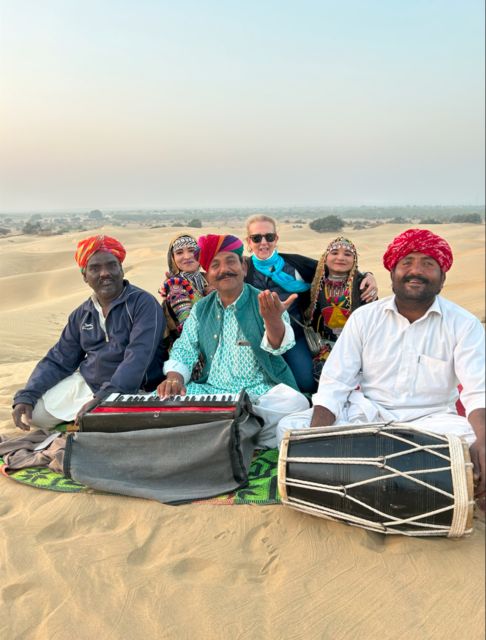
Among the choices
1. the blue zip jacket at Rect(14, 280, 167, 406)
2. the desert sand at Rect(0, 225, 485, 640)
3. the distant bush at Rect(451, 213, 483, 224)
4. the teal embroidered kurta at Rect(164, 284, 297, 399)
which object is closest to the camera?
the desert sand at Rect(0, 225, 485, 640)

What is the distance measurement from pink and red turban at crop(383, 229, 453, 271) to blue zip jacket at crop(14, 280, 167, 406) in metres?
1.87

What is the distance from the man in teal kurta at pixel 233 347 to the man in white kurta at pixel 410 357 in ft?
1.07

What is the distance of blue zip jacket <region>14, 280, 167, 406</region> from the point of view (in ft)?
12.6

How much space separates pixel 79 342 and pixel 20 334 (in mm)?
5010

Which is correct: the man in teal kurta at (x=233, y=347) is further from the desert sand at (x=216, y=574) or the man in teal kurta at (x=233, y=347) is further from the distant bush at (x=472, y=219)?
the distant bush at (x=472, y=219)

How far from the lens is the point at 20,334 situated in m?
8.66

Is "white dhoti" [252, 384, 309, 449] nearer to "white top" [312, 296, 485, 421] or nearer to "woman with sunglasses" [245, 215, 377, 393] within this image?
"white top" [312, 296, 485, 421]

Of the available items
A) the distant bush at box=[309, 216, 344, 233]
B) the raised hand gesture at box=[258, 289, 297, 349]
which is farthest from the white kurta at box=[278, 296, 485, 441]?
the distant bush at box=[309, 216, 344, 233]

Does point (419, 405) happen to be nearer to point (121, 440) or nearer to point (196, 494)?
point (196, 494)

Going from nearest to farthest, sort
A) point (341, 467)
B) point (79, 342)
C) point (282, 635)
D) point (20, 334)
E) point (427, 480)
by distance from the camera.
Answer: point (282, 635)
point (427, 480)
point (341, 467)
point (79, 342)
point (20, 334)

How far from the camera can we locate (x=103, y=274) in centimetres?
394

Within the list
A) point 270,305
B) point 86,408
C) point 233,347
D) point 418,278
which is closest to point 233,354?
point 233,347

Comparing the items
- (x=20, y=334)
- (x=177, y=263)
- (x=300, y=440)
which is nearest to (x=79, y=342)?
(x=177, y=263)

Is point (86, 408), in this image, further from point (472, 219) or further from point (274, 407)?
point (472, 219)
